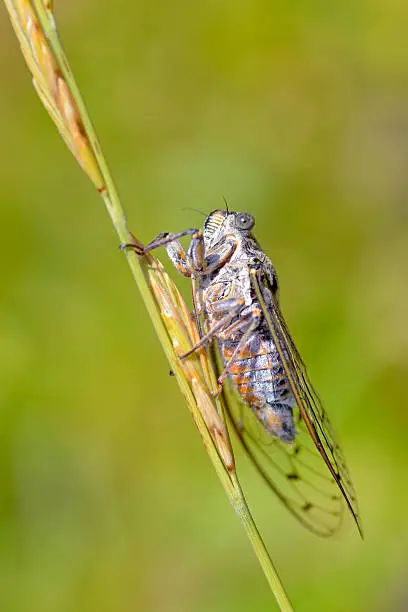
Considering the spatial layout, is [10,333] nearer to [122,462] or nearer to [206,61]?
[122,462]

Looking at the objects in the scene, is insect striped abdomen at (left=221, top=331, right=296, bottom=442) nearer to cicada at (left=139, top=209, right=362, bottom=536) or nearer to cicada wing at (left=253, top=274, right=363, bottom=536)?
cicada at (left=139, top=209, right=362, bottom=536)

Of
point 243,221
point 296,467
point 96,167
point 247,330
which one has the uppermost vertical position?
point 243,221

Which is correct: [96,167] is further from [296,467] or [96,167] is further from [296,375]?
[296,467]

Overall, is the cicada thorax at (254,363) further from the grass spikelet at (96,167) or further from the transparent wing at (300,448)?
the grass spikelet at (96,167)

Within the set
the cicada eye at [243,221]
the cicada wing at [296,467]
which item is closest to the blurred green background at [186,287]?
the cicada wing at [296,467]

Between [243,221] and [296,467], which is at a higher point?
[243,221]

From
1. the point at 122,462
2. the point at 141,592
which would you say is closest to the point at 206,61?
the point at 122,462

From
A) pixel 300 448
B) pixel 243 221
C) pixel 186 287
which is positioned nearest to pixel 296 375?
pixel 300 448
